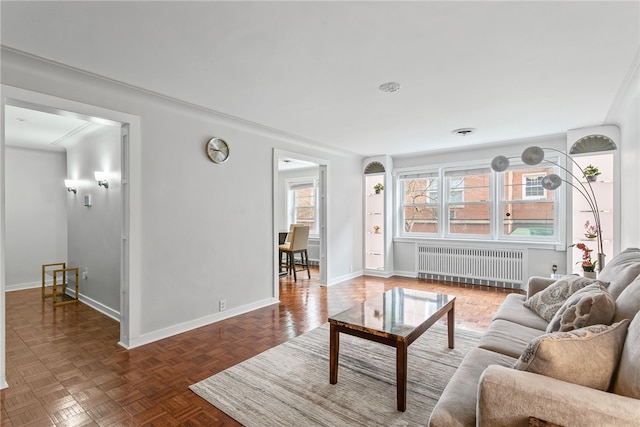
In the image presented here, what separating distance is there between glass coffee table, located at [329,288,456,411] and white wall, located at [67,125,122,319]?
2.77 m

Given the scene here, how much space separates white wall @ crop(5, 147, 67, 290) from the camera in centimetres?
517

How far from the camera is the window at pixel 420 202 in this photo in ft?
19.6

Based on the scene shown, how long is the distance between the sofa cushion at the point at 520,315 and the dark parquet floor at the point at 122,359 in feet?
2.56

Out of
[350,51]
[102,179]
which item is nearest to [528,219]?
[350,51]

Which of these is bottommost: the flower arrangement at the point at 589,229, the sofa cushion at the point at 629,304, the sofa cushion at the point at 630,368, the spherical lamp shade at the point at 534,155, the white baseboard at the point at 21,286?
the white baseboard at the point at 21,286

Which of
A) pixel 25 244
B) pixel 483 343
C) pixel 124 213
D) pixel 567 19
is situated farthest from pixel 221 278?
pixel 25 244

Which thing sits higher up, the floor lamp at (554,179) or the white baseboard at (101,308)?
the floor lamp at (554,179)

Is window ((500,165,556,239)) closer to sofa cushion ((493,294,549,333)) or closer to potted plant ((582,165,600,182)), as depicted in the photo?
potted plant ((582,165,600,182))

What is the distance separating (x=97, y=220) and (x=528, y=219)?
6329 millimetres

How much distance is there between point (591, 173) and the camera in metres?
4.02

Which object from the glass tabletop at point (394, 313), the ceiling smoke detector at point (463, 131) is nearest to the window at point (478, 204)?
the ceiling smoke detector at point (463, 131)

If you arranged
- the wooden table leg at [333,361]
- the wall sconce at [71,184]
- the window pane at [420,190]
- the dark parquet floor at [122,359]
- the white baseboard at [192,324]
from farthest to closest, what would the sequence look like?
the window pane at [420,190], the wall sconce at [71,184], the white baseboard at [192,324], the wooden table leg at [333,361], the dark parquet floor at [122,359]

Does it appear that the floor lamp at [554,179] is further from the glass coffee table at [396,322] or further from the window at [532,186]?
the glass coffee table at [396,322]

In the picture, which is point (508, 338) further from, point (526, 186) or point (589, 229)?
point (526, 186)
